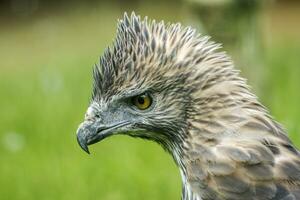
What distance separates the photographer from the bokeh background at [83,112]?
24.5ft

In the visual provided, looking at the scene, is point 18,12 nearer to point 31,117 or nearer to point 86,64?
point 86,64

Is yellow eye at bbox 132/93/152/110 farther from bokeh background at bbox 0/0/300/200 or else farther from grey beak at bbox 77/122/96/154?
bokeh background at bbox 0/0/300/200

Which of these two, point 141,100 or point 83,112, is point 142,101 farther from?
point 83,112

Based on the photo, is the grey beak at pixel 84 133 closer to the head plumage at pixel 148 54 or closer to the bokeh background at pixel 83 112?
the head plumage at pixel 148 54

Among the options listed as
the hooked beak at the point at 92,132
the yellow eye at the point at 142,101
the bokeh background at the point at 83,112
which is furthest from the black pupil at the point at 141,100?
the bokeh background at the point at 83,112

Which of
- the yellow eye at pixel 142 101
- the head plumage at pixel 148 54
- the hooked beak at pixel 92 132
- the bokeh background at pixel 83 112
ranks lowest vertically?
the bokeh background at pixel 83 112

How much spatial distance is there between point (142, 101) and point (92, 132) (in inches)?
10.8

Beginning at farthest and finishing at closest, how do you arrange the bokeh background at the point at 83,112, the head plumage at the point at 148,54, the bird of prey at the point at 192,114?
the bokeh background at the point at 83,112, the head plumage at the point at 148,54, the bird of prey at the point at 192,114

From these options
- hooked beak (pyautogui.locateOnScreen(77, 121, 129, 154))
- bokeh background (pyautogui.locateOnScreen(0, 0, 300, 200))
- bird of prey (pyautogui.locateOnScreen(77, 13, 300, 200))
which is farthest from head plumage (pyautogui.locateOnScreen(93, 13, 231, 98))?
bokeh background (pyautogui.locateOnScreen(0, 0, 300, 200))

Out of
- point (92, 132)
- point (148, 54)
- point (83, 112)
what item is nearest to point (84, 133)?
point (92, 132)

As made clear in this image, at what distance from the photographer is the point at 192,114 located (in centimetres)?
424

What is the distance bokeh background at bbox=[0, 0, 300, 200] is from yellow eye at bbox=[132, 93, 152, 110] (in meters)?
2.75

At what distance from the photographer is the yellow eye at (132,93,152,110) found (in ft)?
14.3

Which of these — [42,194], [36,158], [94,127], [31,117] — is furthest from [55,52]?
[94,127]
